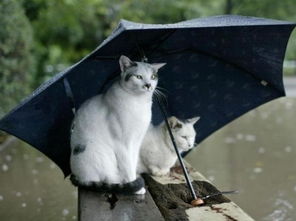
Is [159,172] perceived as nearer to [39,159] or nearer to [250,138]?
[39,159]

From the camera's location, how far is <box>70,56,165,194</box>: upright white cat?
2242mm

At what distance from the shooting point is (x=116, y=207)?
2.21m

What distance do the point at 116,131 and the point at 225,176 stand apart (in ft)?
8.68

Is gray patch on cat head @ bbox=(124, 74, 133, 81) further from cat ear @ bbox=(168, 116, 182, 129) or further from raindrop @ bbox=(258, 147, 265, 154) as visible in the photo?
raindrop @ bbox=(258, 147, 265, 154)

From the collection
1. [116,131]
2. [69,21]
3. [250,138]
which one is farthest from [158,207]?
[69,21]

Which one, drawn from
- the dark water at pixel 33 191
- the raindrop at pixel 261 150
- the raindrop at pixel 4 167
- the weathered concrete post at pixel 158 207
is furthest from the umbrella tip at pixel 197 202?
the raindrop at pixel 261 150

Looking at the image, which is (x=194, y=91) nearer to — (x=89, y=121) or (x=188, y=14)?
(x=89, y=121)

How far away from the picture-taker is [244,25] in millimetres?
1912

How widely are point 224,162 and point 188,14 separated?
35.0 feet

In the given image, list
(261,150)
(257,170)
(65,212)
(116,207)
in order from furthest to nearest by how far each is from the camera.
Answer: (261,150)
(257,170)
(65,212)
(116,207)

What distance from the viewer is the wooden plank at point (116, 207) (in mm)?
2094

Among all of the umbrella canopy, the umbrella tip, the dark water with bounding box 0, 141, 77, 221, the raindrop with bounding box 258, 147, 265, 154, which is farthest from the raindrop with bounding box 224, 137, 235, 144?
the umbrella tip

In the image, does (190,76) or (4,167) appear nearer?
(190,76)

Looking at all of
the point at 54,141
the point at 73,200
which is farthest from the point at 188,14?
the point at 54,141
